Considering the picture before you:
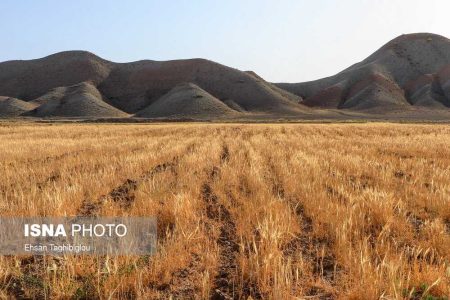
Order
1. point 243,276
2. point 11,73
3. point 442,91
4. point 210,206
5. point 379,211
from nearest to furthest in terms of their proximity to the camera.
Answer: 1. point 243,276
2. point 379,211
3. point 210,206
4. point 442,91
5. point 11,73

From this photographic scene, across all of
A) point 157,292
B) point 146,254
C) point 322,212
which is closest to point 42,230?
point 146,254

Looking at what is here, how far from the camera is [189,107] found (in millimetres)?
139625

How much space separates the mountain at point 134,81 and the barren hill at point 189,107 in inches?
496

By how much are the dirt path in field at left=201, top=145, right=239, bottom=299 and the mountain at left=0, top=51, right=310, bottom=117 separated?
148436 mm

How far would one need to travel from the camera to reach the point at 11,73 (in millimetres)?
192000

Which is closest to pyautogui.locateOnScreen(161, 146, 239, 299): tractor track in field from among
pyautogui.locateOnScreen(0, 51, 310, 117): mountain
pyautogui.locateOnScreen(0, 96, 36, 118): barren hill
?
pyautogui.locateOnScreen(0, 51, 310, 117): mountain

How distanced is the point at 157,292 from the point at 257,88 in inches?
6630

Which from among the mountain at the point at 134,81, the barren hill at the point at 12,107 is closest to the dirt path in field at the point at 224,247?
the mountain at the point at 134,81

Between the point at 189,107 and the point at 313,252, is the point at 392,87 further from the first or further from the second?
the point at 313,252

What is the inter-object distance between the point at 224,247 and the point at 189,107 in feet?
447

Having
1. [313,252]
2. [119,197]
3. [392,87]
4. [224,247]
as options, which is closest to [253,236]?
[224,247]

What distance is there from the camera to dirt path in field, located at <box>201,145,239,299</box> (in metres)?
3.65

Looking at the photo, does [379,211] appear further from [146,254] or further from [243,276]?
[146,254]

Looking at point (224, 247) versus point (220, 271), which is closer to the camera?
point (220, 271)
